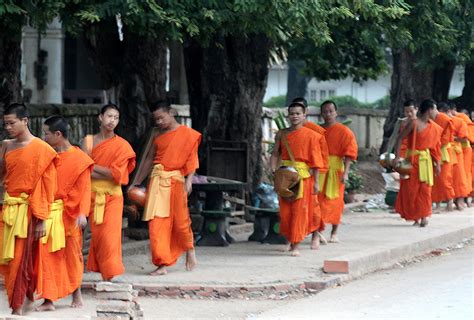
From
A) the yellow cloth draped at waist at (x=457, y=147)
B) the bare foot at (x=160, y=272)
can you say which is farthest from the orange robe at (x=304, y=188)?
the yellow cloth draped at waist at (x=457, y=147)

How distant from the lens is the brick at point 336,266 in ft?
46.2

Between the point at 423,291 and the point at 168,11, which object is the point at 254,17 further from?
the point at 423,291

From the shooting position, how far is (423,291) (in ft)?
42.2

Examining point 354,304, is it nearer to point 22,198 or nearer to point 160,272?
point 160,272

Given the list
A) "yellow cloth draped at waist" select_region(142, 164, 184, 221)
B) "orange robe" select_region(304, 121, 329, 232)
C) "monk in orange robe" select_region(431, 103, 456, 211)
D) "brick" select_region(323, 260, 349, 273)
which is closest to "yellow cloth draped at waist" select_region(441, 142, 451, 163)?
"monk in orange robe" select_region(431, 103, 456, 211)

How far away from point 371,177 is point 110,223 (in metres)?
18.1

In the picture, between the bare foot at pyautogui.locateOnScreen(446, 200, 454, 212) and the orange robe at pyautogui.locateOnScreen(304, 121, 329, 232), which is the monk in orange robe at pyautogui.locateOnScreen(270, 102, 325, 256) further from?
the bare foot at pyautogui.locateOnScreen(446, 200, 454, 212)

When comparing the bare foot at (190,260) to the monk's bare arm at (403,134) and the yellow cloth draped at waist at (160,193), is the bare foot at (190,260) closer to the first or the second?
the yellow cloth draped at waist at (160,193)

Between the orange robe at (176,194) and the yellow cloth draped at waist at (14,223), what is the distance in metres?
2.93

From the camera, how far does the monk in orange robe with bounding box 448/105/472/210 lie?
77.3 ft

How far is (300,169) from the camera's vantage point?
621 inches

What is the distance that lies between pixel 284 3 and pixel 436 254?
5086 mm

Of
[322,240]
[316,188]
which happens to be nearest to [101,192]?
[316,188]

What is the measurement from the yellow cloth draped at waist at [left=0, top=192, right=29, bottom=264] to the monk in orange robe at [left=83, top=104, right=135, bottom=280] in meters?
1.63
